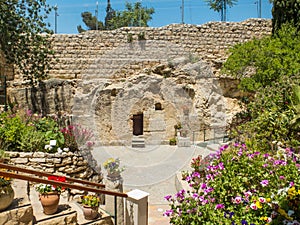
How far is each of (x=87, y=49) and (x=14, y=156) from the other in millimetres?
7760

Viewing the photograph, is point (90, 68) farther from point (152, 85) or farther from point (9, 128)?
point (9, 128)

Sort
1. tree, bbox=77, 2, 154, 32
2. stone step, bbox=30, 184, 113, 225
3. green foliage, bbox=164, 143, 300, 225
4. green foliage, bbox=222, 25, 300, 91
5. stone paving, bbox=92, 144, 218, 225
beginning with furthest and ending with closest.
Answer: tree, bbox=77, 2, 154, 32
green foliage, bbox=222, 25, 300, 91
stone paving, bbox=92, 144, 218, 225
stone step, bbox=30, 184, 113, 225
green foliage, bbox=164, 143, 300, 225

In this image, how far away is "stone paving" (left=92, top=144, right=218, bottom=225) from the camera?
15.9 feet

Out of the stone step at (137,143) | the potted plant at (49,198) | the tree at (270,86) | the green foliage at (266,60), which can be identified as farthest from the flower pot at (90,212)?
the stone step at (137,143)

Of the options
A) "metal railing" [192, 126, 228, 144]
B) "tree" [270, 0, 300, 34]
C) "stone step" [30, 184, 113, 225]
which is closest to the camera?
"stone step" [30, 184, 113, 225]

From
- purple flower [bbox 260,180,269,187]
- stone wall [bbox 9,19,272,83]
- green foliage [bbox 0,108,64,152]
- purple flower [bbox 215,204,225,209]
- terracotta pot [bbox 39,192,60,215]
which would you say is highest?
stone wall [bbox 9,19,272,83]

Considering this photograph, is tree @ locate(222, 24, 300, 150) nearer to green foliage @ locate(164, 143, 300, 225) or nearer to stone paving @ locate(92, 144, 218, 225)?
green foliage @ locate(164, 143, 300, 225)

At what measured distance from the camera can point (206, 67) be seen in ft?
39.5

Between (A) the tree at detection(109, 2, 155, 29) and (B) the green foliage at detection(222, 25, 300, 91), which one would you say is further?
(A) the tree at detection(109, 2, 155, 29)

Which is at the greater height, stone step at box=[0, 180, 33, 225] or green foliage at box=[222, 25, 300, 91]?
green foliage at box=[222, 25, 300, 91]

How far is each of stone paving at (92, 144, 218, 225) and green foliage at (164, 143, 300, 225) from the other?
1362 mm

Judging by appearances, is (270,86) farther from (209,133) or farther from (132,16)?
(132,16)

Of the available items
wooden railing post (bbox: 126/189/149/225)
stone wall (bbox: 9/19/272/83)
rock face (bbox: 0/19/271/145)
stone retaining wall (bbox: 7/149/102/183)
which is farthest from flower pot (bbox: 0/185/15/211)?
stone wall (bbox: 9/19/272/83)

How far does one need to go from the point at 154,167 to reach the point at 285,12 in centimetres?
824
